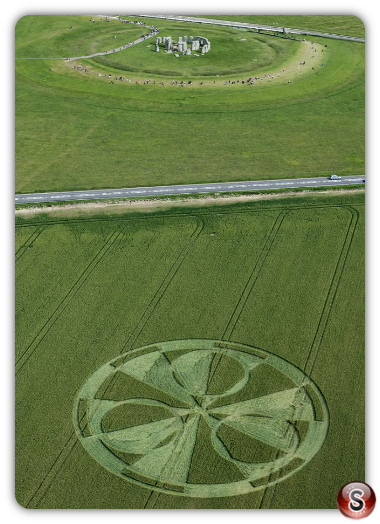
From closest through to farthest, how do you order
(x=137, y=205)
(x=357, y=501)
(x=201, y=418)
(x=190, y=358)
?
(x=357, y=501), (x=201, y=418), (x=190, y=358), (x=137, y=205)

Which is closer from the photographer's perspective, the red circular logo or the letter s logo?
the red circular logo

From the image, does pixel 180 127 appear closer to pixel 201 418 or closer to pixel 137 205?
pixel 137 205

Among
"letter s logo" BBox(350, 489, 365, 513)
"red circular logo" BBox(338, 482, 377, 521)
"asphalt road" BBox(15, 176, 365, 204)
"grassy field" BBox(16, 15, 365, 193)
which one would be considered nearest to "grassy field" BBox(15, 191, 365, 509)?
"red circular logo" BBox(338, 482, 377, 521)

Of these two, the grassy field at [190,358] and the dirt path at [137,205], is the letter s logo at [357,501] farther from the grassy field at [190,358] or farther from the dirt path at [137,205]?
the dirt path at [137,205]

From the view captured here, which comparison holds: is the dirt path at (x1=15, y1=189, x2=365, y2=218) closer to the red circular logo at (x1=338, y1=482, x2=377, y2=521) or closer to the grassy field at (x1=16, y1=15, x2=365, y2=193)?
the grassy field at (x1=16, y1=15, x2=365, y2=193)

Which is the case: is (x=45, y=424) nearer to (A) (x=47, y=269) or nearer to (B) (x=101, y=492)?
(B) (x=101, y=492)

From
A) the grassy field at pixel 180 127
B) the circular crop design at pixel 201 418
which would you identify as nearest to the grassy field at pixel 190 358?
the circular crop design at pixel 201 418

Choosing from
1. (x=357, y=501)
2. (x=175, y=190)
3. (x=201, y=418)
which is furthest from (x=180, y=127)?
(x=357, y=501)
